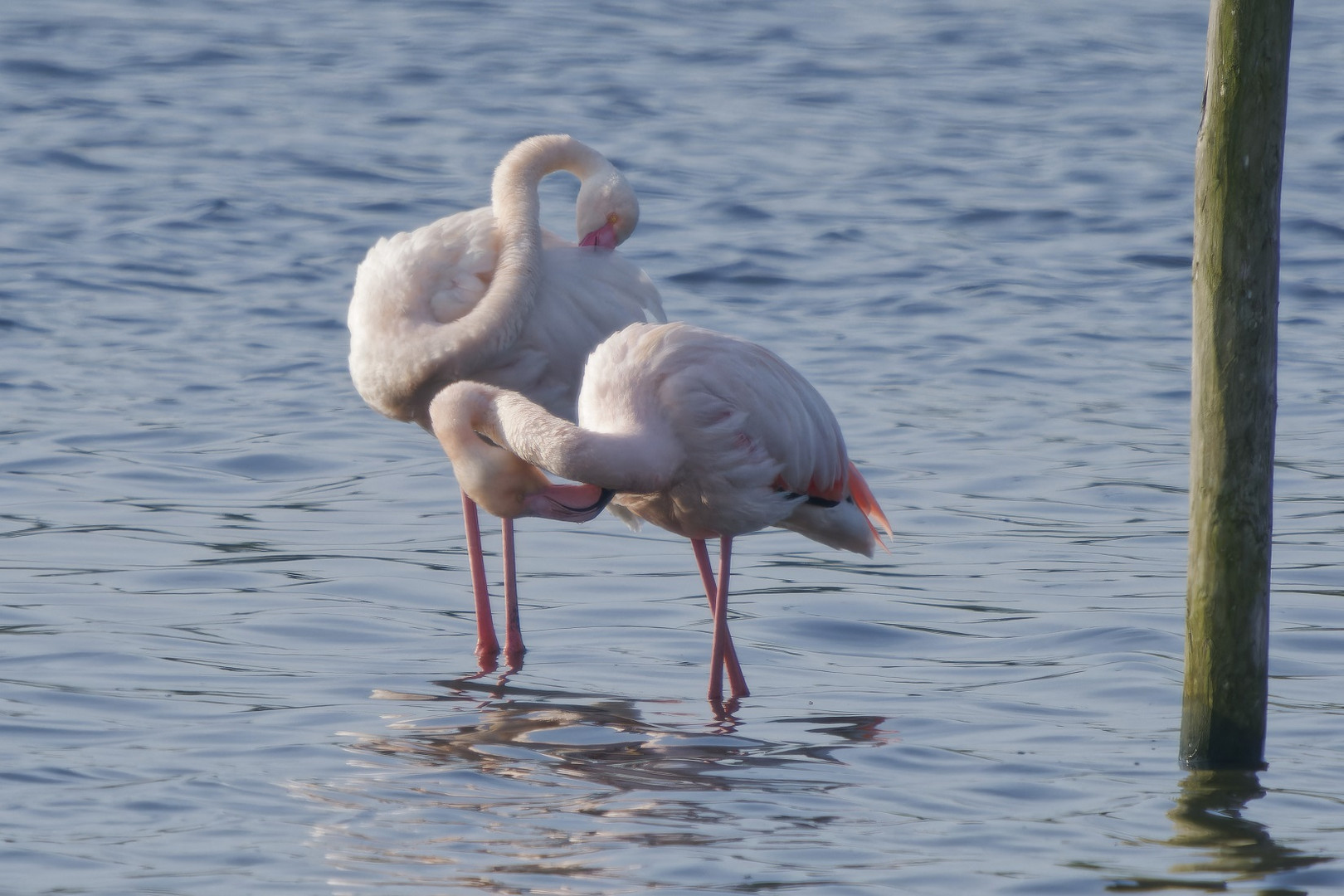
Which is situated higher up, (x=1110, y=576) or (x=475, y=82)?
(x=475, y=82)

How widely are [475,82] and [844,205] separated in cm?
578

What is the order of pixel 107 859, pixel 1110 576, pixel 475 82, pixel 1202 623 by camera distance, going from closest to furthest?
1. pixel 107 859
2. pixel 1202 623
3. pixel 1110 576
4. pixel 475 82

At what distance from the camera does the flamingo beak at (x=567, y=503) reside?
19.4ft

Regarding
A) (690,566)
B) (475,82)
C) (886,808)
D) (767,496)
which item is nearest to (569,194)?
(475,82)

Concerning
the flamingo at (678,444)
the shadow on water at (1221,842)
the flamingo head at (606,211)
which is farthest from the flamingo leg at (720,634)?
the shadow on water at (1221,842)

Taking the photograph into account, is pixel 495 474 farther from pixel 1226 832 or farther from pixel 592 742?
pixel 1226 832

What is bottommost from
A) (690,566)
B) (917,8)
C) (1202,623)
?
(690,566)

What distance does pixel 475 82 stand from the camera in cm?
2117

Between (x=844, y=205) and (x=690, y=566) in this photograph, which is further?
(x=844, y=205)

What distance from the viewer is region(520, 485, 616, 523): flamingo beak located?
591cm

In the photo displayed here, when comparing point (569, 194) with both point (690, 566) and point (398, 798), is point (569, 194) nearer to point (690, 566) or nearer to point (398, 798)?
point (690, 566)

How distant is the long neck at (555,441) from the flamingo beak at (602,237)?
133 centimetres

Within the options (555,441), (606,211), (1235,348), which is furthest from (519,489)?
(1235,348)

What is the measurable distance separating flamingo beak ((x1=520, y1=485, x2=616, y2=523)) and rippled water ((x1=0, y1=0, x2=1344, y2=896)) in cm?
72
